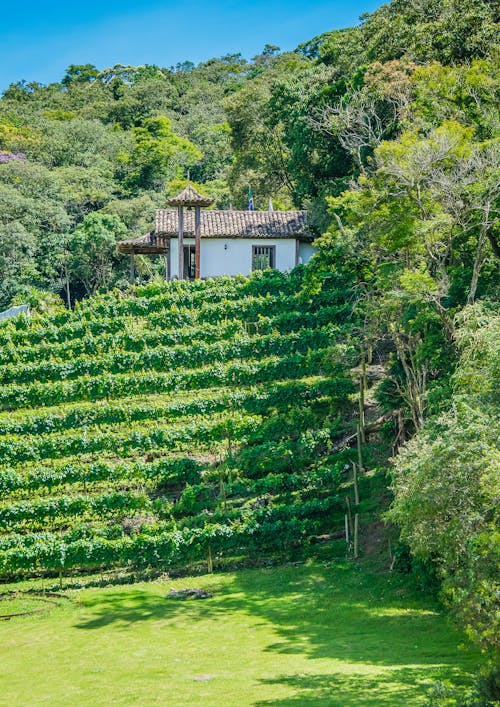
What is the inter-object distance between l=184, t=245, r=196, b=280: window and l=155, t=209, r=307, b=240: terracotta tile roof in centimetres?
77

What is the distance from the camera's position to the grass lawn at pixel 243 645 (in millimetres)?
14523

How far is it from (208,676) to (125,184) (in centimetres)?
4898

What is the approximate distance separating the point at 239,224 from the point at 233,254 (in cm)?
134

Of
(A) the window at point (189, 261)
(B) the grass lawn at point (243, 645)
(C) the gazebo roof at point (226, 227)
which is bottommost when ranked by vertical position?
(B) the grass lawn at point (243, 645)

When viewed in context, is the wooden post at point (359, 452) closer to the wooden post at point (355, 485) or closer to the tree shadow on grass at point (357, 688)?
the wooden post at point (355, 485)

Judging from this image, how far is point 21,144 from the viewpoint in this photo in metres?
62.3

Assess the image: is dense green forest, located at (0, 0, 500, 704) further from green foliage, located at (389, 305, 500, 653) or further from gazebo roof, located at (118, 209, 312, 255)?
gazebo roof, located at (118, 209, 312, 255)

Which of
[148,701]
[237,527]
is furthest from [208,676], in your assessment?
[237,527]

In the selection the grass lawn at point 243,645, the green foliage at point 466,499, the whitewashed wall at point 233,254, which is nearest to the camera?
the green foliage at point 466,499

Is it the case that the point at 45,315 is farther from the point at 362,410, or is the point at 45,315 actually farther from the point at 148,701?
the point at 148,701

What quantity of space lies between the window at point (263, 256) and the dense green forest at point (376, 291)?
7.68 feet

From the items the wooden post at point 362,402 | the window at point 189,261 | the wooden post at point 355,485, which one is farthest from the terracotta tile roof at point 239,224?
the wooden post at point 355,485

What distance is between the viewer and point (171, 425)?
29219 millimetres

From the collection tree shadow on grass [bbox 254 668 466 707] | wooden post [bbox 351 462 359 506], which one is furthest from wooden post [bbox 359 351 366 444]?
tree shadow on grass [bbox 254 668 466 707]
